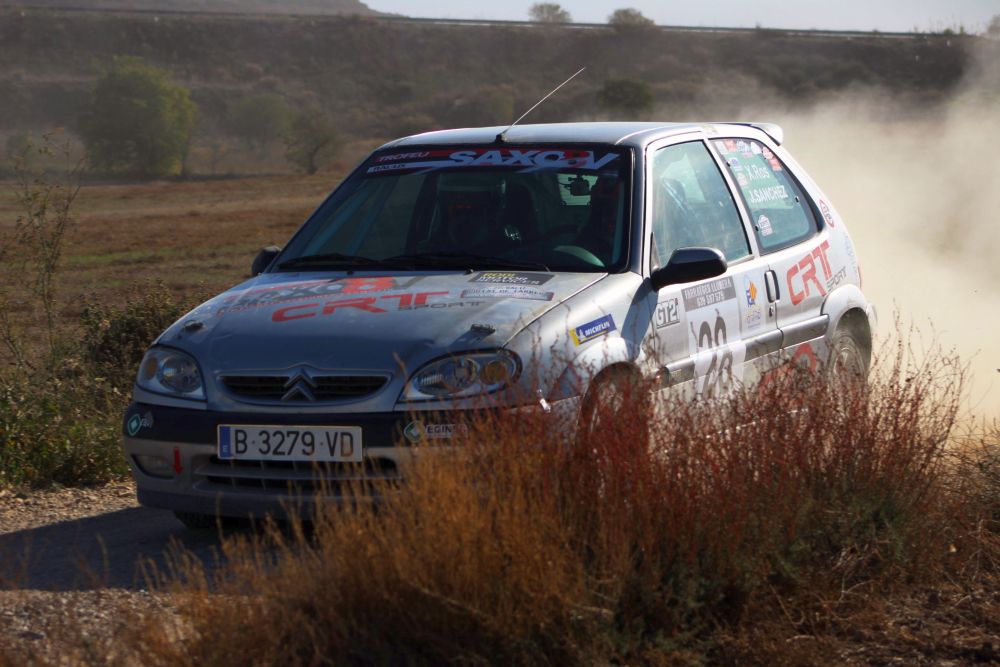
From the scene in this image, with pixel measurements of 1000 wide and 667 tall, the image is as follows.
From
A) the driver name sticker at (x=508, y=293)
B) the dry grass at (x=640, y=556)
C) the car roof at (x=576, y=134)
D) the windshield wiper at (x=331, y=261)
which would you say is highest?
the car roof at (x=576, y=134)

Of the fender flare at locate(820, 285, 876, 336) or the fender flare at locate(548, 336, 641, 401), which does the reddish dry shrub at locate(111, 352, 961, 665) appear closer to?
the fender flare at locate(548, 336, 641, 401)

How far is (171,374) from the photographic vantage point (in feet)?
16.9

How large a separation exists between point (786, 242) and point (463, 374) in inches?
97.7

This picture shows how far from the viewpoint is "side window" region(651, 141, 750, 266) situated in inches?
229

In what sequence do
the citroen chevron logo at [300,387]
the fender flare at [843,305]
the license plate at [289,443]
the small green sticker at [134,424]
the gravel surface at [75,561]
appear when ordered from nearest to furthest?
the gravel surface at [75,561] → the license plate at [289,443] → the citroen chevron logo at [300,387] → the small green sticker at [134,424] → the fender flare at [843,305]

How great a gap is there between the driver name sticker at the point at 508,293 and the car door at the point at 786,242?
4.79 feet

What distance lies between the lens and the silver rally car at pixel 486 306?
15.4 ft

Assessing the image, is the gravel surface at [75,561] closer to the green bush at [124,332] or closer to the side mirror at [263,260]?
the side mirror at [263,260]

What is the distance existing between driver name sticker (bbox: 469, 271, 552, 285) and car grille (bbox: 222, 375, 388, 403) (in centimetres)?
82

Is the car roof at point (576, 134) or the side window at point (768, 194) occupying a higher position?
the car roof at point (576, 134)

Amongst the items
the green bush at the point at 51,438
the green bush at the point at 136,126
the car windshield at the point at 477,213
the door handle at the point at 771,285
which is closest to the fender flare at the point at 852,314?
the door handle at the point at 771,285

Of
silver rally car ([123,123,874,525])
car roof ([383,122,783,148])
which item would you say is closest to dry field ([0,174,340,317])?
car roof ([383,122,783,148])

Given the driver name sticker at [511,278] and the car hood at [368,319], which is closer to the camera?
the car hood at [368,319]

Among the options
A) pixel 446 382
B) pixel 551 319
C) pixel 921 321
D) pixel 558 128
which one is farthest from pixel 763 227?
pixel 921 321
